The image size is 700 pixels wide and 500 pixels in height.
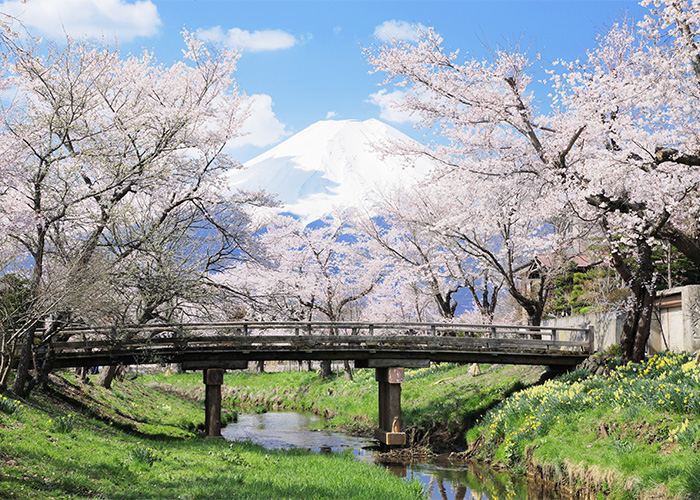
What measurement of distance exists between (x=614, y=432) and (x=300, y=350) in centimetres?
1065

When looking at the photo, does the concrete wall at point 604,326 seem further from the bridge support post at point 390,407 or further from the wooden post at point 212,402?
the wooden post at point 212,402

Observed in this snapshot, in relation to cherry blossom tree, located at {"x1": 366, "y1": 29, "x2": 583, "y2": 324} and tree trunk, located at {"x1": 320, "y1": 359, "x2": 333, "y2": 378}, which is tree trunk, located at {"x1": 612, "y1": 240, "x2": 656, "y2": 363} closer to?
cherry blossom tree, located at {"x1": 366, "y1": 29, "x2": 583, "y2": 324}

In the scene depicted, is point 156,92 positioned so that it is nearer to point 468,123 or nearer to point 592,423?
point 468,123

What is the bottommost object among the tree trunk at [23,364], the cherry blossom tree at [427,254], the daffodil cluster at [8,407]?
the daffodil cluster at [8,407]

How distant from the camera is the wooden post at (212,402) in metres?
19.6

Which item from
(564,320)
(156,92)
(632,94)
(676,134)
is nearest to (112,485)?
(632,94)

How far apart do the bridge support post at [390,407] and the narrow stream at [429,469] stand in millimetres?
805

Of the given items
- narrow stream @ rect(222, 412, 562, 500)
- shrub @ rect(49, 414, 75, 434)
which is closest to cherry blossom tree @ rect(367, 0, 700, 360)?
narrow stream @ rect(222, 412, 562, 500)

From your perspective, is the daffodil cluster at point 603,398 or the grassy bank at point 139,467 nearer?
the grassy bank at point 139,467

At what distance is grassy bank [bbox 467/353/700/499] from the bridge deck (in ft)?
10.7

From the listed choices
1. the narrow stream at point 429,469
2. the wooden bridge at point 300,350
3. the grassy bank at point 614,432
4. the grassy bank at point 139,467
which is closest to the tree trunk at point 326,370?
the narrow stream at point 429,469

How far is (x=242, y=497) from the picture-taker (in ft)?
30.3

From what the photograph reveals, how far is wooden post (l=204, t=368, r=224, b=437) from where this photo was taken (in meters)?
19.6

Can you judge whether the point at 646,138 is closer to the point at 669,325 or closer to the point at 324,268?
the point at 669,325
